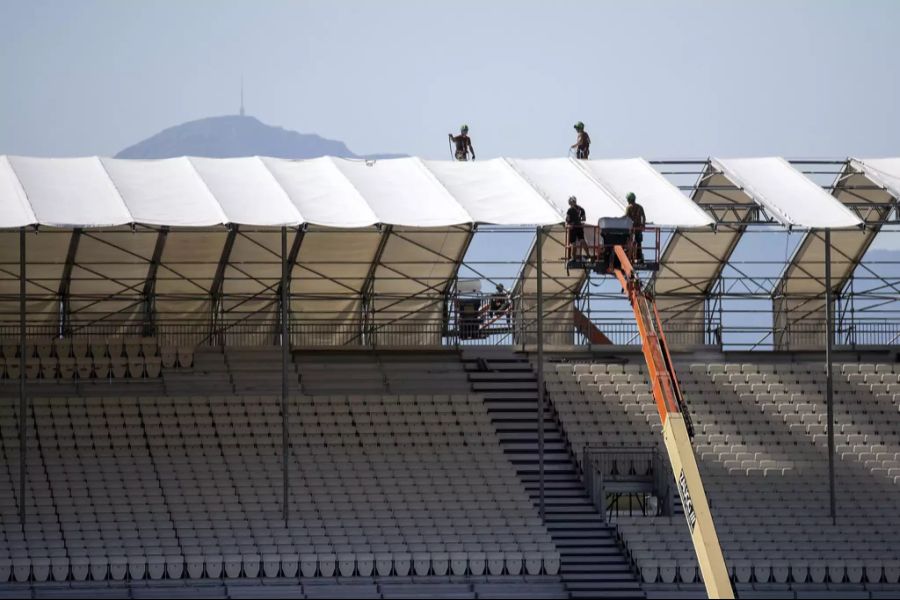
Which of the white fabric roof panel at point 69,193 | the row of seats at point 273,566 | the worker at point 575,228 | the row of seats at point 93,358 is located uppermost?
the white fabric roof panel at point 69,193

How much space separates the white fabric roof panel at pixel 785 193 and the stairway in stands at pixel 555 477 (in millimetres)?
7845

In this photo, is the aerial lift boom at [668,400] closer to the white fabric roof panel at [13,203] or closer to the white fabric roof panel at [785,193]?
the white fabric roof panel at [785,193]

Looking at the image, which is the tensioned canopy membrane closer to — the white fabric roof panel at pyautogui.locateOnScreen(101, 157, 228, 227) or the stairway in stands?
the white fabric roof panel at pyautogui.locateOnScreen(101, 157, 228, 227)

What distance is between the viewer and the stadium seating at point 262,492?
119 feet

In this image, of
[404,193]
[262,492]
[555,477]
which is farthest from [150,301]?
[555,477]

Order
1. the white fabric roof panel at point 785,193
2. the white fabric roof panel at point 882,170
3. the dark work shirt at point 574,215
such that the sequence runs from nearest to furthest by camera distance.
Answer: the dark work shirt at point 574,215
the white fabric roof panel at point 785,193
the white fabric roof panel at point 882,170

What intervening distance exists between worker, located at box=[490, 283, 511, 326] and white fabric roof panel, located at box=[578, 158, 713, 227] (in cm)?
687

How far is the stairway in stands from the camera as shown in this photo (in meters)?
37.2

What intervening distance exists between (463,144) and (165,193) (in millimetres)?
9494

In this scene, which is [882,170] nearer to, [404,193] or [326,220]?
[404,193]

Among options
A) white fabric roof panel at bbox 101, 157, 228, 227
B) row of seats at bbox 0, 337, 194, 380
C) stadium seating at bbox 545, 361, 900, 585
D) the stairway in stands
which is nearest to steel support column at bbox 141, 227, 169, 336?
row of seats at bbox 0, 337, 194, 380

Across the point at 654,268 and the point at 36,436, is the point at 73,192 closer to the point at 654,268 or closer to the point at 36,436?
the point at 36,436

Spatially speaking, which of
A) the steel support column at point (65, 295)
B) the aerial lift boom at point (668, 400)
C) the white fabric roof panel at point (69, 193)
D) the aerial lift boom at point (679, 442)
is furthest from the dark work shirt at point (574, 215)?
the steel support column at point (65, 295)

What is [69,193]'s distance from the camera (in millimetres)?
36531
